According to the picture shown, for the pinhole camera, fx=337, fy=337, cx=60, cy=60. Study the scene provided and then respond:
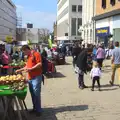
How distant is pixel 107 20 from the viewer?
107ft

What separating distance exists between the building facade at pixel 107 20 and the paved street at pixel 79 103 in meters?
16.7

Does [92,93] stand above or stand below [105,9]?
below

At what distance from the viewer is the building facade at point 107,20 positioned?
96.9 feet

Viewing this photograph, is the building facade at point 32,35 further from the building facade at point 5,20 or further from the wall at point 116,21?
the building facade at point 5,20

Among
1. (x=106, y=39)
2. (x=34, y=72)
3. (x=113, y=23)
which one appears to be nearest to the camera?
(x=34, y=72)

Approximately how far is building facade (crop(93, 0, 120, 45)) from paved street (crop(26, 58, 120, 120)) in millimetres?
16732

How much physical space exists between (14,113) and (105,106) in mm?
2667

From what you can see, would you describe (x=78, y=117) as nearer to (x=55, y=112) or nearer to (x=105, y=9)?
(x=55, y=112)

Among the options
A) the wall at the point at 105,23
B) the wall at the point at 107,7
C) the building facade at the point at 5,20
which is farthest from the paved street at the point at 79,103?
the building facade at the point at 5,20

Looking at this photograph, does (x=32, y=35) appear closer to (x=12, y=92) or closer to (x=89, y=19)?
(x=89, y=19)

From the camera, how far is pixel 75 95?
37.6 ft

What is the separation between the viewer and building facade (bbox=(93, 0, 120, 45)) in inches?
1163

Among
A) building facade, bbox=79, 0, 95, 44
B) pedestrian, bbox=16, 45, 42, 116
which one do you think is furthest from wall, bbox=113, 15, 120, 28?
pedestrian, bbox=16, 45, 42, 116

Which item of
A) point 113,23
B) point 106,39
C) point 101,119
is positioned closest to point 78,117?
point 101,119
